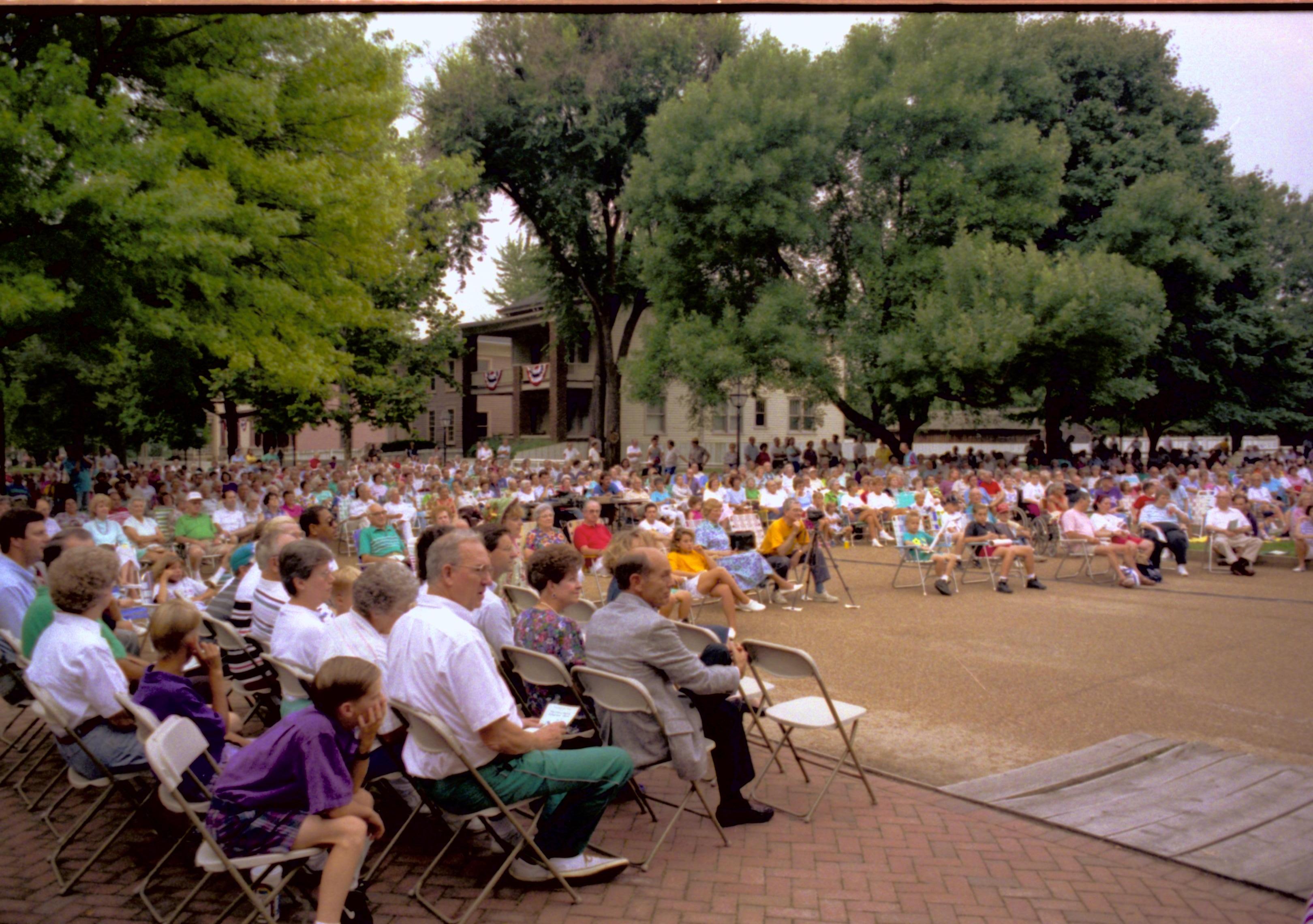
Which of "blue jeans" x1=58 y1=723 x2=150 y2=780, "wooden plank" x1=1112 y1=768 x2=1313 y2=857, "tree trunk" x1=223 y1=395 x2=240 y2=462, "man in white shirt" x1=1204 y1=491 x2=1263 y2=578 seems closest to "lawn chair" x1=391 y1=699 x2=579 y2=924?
"blue jeans" x1=58 y1=723 x2=150 y2=780

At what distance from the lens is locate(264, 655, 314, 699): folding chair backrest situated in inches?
160

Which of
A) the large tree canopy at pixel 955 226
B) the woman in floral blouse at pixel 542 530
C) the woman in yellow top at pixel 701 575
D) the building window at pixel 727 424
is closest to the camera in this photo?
the woman in yellow top at pixel 701 575

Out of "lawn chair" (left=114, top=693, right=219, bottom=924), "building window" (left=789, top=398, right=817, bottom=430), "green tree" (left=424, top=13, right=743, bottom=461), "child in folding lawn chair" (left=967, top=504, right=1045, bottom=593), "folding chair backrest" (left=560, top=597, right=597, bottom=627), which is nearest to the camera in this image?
"lawn chair" (left=114, top=693, right=219, bottom=924)

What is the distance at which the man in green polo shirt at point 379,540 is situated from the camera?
10.1m

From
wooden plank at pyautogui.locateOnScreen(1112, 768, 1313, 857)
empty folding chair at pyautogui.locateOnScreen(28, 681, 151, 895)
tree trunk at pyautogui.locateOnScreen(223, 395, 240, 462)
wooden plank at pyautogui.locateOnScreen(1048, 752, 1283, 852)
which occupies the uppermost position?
tree trunk at pyautogui.locateOnScreen(223, 395, 240, 462)

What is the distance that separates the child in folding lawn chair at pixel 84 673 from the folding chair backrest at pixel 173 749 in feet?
1.91

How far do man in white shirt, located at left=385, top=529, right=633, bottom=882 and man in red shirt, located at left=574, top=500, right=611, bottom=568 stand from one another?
5.91 m

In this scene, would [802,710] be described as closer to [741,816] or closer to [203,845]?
[741,816]

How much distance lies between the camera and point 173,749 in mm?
3100

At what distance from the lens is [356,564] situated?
13.8m

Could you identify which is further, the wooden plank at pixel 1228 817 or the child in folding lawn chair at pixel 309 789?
the wooden plank at pixel 1228 817

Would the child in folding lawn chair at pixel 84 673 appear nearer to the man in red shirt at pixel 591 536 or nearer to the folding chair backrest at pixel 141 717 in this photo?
the folding chair backrest at pixel 141 717

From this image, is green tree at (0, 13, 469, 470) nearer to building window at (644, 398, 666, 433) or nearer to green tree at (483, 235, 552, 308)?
building window at (644, 398, 666, 433)

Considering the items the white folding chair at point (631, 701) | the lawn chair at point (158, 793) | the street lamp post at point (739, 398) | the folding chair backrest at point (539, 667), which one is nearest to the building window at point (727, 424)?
the street lamp post at point (739, 398)
